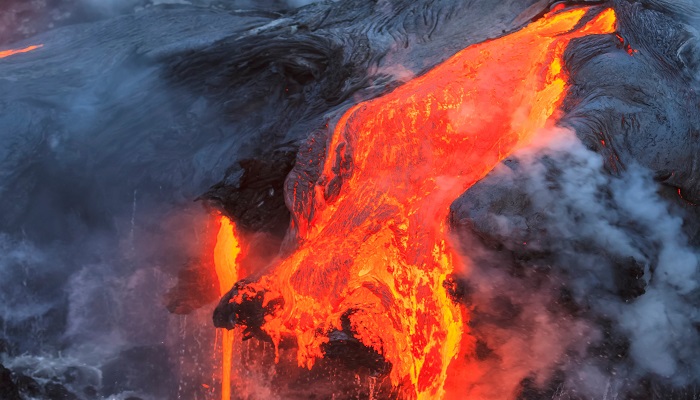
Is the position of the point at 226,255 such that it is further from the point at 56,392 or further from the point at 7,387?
the point at 7,387

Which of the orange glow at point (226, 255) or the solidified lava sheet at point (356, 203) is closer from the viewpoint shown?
the solidified lava sheet at point (356, 203)

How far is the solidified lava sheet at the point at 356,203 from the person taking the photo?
2168mm

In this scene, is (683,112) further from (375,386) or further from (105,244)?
(105,244)

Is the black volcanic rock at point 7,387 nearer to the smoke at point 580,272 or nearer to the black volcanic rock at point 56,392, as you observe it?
the black volcanic rock at point 56,392

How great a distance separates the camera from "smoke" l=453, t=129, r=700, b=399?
2096 millimetres

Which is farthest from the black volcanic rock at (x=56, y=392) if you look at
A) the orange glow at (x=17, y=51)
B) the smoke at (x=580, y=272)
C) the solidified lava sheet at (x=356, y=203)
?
the smoke at (x=580, y=272)

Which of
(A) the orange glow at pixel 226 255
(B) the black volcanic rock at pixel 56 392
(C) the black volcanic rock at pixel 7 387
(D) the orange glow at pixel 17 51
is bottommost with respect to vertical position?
(B) the black volcanic rock at pixel 56 392

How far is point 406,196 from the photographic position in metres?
2.48

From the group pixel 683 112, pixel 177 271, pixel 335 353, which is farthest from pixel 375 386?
pixel 683 112

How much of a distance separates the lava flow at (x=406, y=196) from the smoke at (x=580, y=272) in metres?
0.19

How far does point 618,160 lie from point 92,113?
187cm

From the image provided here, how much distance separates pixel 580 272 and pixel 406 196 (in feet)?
2.07

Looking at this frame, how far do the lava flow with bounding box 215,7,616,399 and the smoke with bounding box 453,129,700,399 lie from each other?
185 mm

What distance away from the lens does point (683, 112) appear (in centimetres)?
239
